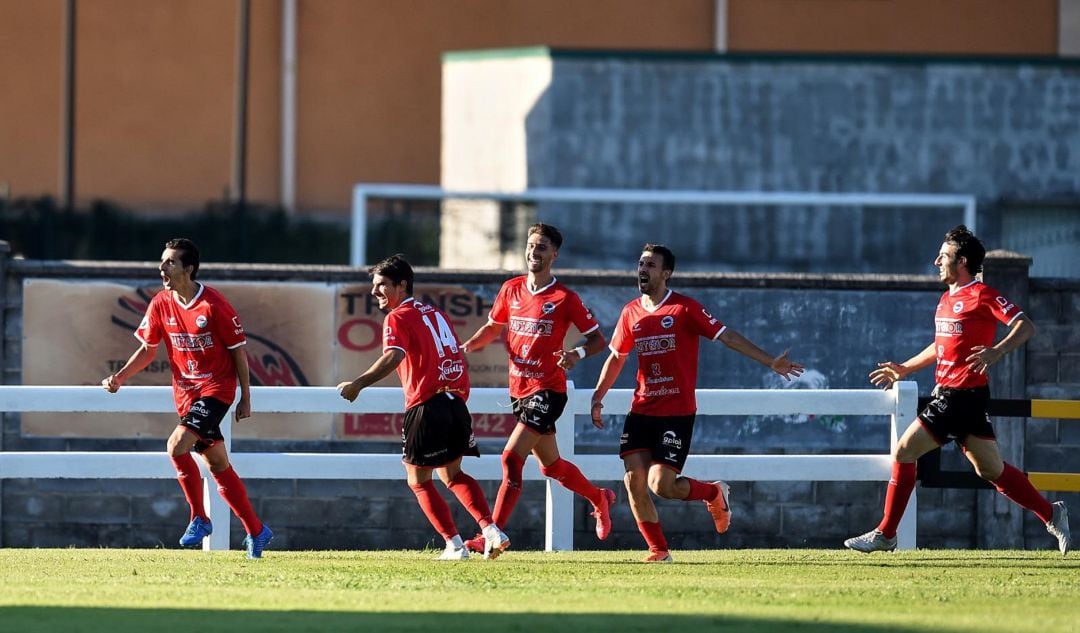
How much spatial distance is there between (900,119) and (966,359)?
13.2 metres

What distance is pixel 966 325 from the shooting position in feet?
38.3

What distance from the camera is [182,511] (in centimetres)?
1538

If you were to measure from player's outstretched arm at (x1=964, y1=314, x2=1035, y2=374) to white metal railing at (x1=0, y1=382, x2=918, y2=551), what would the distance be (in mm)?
1781

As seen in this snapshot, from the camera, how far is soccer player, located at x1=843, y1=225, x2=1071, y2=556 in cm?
1165

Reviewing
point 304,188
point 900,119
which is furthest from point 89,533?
point 304,188

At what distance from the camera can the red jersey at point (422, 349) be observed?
37.0ft

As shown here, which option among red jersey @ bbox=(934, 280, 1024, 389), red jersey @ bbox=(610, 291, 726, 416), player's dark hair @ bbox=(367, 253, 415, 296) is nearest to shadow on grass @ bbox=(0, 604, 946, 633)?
red jersey @ bbox=(610, 291, 726, 416)

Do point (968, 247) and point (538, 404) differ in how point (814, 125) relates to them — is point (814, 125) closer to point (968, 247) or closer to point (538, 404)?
point (968, 247)

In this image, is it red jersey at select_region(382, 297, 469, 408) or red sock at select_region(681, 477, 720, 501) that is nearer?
red jersey at select_region(382, 297, 469, 408)

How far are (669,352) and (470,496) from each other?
4.90ft

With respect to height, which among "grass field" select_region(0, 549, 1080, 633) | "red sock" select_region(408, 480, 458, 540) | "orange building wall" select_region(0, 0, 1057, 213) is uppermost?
"orange building wall" select_region(0, 0, 1057, 213)

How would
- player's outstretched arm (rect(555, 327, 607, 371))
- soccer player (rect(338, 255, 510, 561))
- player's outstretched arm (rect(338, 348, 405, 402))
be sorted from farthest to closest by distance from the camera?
player's outstretched arm (rect(555, 327, 607, 371)), soccer player (rect(338, 255, 510, 561)), player's outstretched arm (rect(338, 348, 405, 402))

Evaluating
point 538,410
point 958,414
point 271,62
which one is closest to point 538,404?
point 538,410

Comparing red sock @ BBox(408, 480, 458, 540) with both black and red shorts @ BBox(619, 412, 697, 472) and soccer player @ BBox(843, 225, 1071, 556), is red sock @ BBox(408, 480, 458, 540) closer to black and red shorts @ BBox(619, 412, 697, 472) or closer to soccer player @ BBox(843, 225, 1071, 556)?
black and red shorts @ BBox(619, 412, 697, 472)
